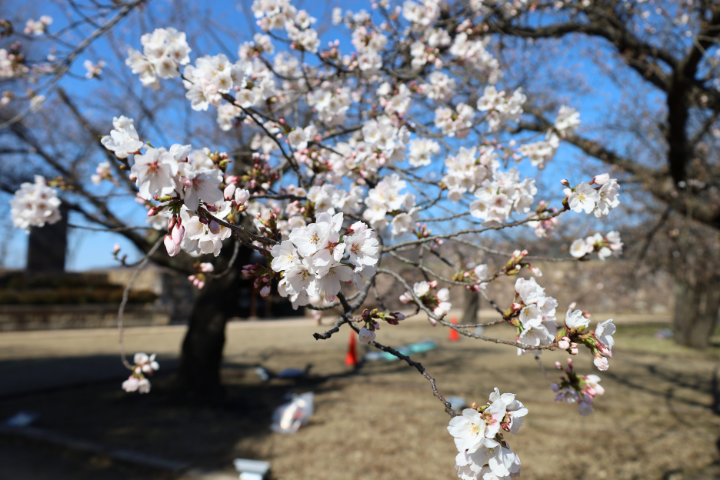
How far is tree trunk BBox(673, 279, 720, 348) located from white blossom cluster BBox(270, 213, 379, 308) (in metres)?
11.6

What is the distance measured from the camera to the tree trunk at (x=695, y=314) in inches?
398

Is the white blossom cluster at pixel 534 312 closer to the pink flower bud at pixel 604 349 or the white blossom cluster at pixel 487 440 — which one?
the pink flower bud at pixel 604 349

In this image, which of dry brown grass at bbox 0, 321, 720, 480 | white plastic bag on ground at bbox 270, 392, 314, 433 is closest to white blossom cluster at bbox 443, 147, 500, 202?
dry brown grass at bbox 0, 321, 720, 480

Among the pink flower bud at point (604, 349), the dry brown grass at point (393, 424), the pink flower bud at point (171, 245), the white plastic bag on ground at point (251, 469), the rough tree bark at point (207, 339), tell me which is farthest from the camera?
the rough tree bark at point (207, 339)

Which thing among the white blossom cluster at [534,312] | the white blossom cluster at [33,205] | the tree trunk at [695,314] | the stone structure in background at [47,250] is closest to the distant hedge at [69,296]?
the stone structure in background at [47,250]

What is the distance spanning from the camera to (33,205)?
2.03 meters

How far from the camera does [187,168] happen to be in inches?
35.2

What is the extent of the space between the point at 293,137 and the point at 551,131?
5.19 feet

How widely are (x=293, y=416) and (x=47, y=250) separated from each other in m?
14.4

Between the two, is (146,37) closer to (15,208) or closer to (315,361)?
(15,208)

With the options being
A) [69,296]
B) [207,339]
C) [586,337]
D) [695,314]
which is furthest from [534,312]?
[69,296]

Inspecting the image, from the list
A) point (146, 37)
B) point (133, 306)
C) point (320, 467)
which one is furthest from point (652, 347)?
point (133, 306)

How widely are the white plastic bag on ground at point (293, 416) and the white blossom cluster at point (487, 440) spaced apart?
3.38m

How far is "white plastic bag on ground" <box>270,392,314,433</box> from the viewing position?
415cm
